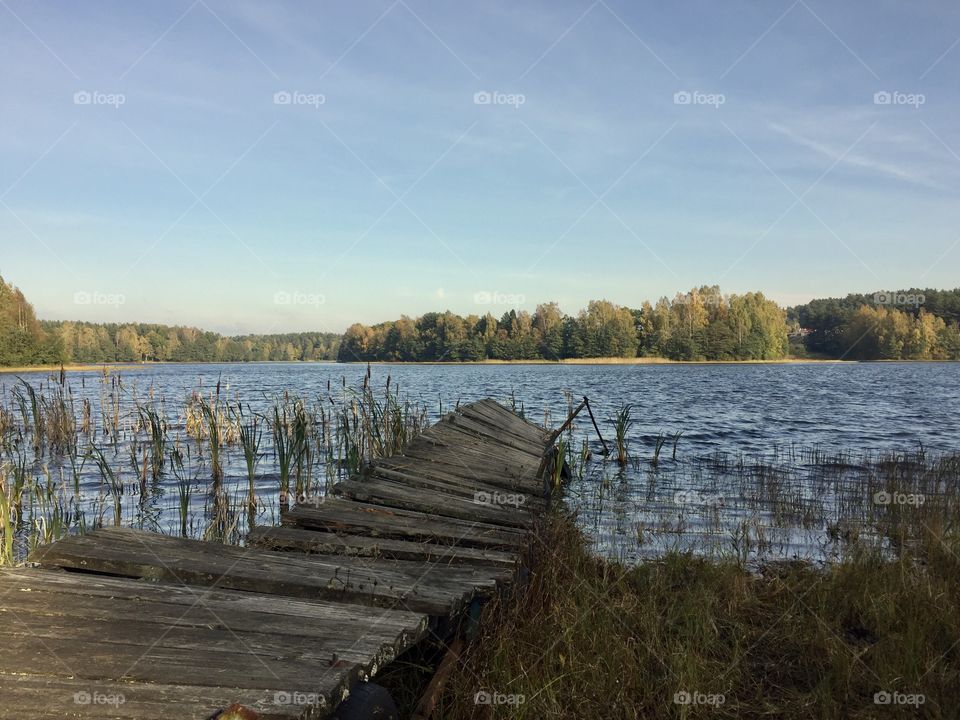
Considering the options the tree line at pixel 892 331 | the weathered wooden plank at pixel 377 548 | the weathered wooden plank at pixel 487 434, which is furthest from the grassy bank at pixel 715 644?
the tree line at pixel 892 331

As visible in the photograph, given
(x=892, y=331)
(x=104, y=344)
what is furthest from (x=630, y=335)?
(x=104, y=344)

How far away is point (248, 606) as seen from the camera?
3.22 metres

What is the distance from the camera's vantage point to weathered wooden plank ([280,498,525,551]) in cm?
502

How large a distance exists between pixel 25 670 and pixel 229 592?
1.10 m

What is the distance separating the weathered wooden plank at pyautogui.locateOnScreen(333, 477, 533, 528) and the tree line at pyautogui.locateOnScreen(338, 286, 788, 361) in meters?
85.4

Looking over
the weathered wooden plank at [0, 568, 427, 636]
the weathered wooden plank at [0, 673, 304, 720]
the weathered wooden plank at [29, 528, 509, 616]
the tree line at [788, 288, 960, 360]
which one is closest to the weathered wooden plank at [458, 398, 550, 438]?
the weathered wooden plank at [29, 528, 509, 616]

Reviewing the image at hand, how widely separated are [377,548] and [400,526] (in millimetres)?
593

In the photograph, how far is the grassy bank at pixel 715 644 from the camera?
362 centimetres

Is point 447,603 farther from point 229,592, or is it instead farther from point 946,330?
point 946,330

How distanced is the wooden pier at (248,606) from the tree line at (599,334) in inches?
3424

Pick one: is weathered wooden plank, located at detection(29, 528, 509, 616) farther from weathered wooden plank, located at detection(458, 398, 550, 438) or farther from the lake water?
weathered wooden plank, located at detection(458, 398, 550, 438)

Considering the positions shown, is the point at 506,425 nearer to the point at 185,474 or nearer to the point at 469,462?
the point at 469,462

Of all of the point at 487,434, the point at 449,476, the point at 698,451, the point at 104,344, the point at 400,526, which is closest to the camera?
the point at 400,526

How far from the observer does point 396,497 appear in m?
6.01
